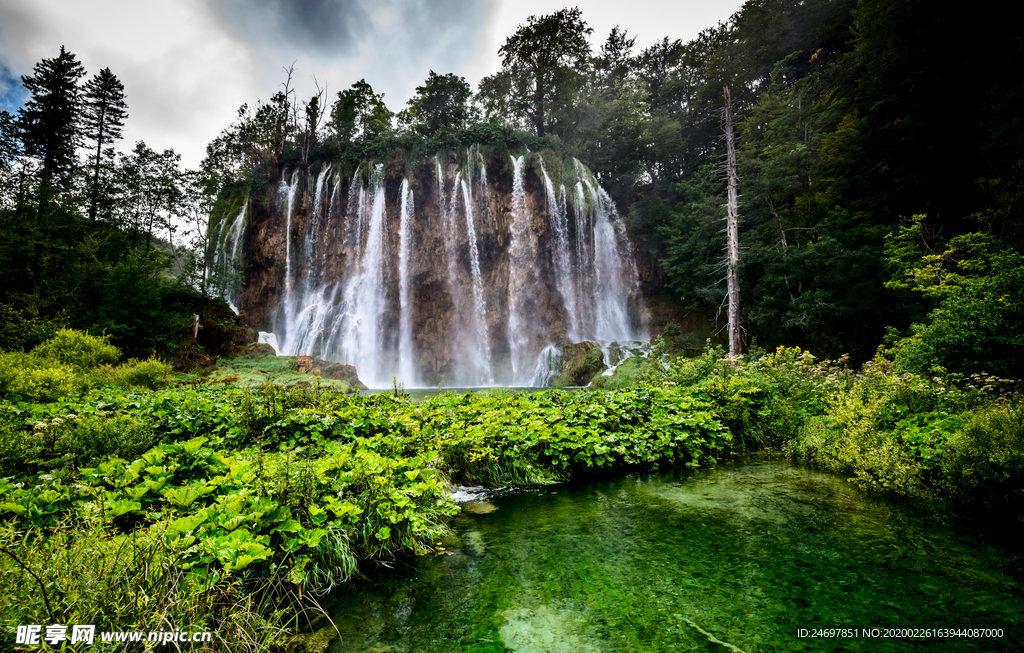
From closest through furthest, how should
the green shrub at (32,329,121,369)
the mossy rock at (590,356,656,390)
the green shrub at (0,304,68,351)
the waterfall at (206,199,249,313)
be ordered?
1. the green shrub at (32,329,121,369)
2. the green shrub at (0,304,68,351)
3. the mossy rock at (590,356,656,390)
4. the waterfall at (206,199,249,313)

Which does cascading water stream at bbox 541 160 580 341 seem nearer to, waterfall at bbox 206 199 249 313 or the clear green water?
waterfall at bbox 206 199 249 313

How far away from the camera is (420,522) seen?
10.3 feet

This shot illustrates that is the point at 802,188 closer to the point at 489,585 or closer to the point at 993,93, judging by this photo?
the point at 993,93

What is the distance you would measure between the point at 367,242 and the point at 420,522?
2362 cm

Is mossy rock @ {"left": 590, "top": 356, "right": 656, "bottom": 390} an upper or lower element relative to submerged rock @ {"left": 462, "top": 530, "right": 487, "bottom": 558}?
upper

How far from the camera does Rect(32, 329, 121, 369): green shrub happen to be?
9453 millimetres

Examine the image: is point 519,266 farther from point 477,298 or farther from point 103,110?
point 103,110

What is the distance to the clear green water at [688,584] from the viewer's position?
2.30m

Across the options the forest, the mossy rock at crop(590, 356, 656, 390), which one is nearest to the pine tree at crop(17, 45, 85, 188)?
the forest

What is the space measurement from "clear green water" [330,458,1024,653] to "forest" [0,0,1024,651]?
1.17 feet

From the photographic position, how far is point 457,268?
24359mm

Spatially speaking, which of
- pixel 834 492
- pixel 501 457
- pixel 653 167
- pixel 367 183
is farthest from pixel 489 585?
pixel 653 167

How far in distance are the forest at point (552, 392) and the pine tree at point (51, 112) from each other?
0.13 m

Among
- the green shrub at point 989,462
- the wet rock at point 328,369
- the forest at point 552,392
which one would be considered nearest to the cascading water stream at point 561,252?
the forest at point 552,392
